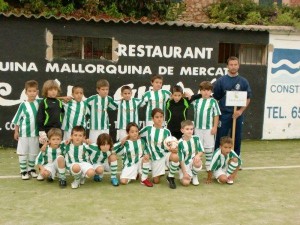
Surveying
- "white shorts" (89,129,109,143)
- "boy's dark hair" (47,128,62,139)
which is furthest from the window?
"boy's dark hair" (47,128,62,139)

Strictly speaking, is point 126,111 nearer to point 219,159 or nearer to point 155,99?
point 155,99

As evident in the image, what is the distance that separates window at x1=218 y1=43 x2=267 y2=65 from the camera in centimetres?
1079

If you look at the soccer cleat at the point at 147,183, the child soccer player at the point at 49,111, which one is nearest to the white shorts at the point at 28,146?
the child soccer player at the point at 49,111

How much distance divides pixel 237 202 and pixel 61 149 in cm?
251

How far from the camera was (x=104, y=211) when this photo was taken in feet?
18.7

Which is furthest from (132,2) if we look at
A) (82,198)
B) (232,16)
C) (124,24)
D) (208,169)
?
(82,198)

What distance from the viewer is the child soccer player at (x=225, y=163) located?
7113 millimetres

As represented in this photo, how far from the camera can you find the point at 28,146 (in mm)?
7184

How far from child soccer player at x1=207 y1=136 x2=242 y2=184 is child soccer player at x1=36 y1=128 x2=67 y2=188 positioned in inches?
84.4

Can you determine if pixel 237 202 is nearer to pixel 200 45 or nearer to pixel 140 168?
pixel 140 168

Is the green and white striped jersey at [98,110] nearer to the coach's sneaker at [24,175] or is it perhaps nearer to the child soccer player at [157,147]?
the child soccer player at [157,147]

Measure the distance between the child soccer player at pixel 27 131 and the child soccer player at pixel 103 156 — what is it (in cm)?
91

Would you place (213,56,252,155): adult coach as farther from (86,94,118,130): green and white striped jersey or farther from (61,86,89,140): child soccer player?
(61,86,89,140): child soccer player

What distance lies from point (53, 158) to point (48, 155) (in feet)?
0.27
